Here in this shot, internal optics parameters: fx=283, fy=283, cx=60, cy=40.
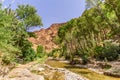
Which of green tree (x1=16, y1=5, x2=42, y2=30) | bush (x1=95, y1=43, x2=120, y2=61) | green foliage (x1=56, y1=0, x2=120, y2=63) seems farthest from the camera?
green tree (x1=16, y1=5, x2=42, y2=30)

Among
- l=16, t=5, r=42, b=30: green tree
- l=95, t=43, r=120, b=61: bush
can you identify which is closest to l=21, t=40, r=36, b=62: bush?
l=16, t=5, r=42, b=30: green tree

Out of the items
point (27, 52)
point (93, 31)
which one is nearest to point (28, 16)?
point (27, 52)

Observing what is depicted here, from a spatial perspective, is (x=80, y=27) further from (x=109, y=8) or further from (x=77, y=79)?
(x=77, y=79)

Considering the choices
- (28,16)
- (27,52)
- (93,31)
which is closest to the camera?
(27,52)

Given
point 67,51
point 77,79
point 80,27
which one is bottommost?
point 77,79

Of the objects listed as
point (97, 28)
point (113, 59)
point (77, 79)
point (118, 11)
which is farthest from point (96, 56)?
point (77, 79)

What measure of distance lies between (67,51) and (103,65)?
126 ft

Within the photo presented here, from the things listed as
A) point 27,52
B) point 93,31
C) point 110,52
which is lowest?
point 110,52

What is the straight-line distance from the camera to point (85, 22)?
67.4m

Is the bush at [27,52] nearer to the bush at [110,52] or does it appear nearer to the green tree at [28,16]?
the green tree at [28,16]

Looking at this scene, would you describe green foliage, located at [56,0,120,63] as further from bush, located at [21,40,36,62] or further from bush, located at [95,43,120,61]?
bush, located at [21,40,36,62]

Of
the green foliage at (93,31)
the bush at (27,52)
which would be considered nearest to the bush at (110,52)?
the green foliage at (93,31)

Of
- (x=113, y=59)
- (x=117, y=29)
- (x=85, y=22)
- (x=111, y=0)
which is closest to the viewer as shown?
(x=111, y=0)

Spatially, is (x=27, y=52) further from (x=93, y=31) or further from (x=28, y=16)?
(x=93, y=31)
